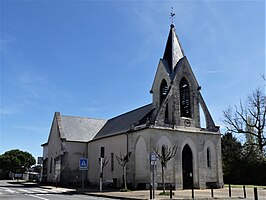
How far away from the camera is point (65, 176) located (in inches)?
1574

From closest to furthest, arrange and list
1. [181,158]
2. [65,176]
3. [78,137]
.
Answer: [181,158]
[65,176]
[78,137]

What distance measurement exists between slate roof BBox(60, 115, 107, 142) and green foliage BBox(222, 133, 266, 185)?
19.8 meters

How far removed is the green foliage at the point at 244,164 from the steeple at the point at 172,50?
17.3 meters

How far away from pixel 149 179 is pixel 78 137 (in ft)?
54.5

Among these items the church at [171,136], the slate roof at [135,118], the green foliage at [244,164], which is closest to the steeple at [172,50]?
the church at [171,136]

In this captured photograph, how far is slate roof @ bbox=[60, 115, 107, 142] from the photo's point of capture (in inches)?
1672

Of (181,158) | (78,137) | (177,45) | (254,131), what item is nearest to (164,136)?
(181,158)

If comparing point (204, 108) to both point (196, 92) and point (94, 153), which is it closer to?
point (196, 92)

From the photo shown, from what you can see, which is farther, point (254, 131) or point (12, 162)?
point (12, 162)

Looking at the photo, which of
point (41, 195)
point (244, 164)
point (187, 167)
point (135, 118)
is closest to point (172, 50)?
point (135, 118)

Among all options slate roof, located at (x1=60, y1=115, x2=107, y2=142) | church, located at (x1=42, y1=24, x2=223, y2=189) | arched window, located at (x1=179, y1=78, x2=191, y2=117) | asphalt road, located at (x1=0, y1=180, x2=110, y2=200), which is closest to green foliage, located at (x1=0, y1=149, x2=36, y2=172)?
slate roof, located at (x1=60, y1=115, x2=107, y2=142)

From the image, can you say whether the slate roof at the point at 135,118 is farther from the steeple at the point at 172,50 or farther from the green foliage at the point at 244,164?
the green foliage at the point at 244,164

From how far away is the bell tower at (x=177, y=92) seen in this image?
31922mm

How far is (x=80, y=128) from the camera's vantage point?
44.8m
